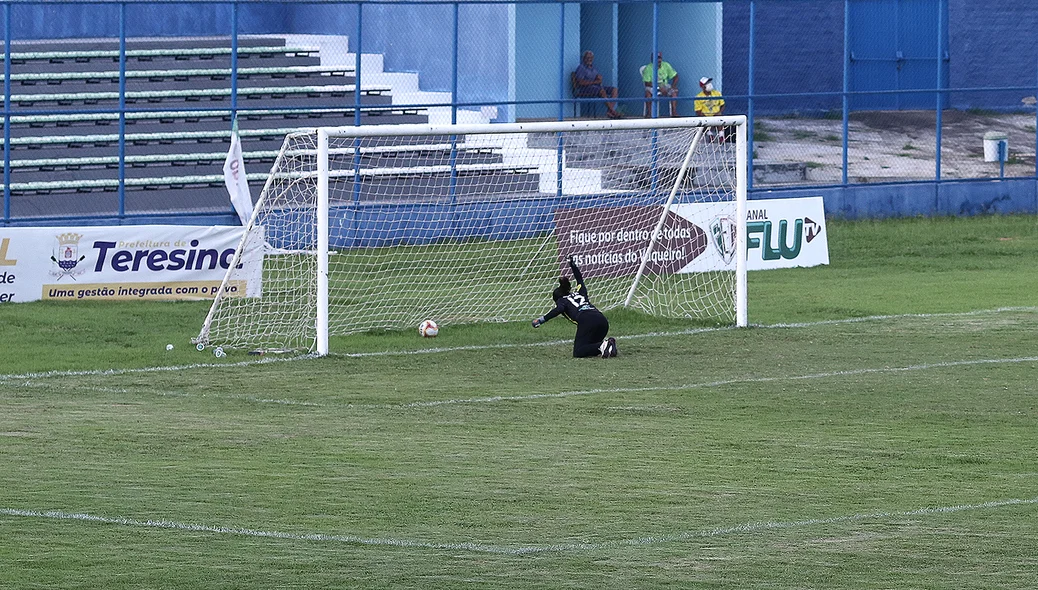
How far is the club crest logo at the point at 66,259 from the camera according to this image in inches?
646

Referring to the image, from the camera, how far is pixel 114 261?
54.4 feet

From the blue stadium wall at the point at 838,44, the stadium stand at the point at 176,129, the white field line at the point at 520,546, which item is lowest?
the white field line at the point at 520,546

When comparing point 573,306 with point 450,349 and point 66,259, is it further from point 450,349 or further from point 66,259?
point 66,259

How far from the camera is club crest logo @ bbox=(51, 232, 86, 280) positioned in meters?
16.4

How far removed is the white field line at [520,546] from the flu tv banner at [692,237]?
785 cm

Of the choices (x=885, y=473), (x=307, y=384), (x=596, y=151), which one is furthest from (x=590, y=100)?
(x=885, y=473)

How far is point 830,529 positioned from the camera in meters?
7.57

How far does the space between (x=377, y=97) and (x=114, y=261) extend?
8756mm

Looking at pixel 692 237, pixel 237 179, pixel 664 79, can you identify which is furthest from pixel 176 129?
pixel 692 237

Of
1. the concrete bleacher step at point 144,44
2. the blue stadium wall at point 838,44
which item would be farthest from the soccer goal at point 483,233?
the blue stadium wall at point 838,44

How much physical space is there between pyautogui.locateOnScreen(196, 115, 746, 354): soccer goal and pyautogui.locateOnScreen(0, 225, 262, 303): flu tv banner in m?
0.71

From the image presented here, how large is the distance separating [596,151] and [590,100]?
1241 mm

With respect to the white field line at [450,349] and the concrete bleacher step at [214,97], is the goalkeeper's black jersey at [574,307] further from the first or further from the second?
the concrete bleacher step at [214,97]

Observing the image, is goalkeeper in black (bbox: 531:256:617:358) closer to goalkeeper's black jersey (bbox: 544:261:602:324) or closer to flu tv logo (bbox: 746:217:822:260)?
goalkeeper's black jersey (bbox: 544:261:602:324)
